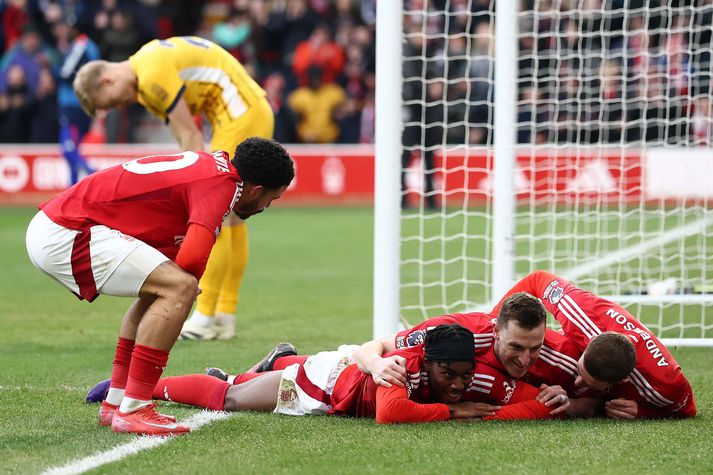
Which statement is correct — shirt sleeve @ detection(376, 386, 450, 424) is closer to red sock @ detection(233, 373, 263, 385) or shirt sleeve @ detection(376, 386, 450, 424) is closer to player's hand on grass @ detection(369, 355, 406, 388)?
player's hand on grass @ detection(369, 355, 406, 388)

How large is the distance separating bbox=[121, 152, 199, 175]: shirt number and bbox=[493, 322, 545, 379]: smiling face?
151 cm

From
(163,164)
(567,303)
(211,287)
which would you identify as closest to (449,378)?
(567,303)

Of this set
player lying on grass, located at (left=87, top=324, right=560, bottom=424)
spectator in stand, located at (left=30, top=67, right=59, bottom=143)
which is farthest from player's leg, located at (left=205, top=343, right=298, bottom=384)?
spectator in stand, located at (left=30, top=67, right=59, bottom=143)

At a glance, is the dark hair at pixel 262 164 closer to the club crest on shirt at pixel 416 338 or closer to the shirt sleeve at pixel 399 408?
the club crest on shirt at pixel 416 338

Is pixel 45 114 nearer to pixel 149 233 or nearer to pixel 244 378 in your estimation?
pixel 244 378

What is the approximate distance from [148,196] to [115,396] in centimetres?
91

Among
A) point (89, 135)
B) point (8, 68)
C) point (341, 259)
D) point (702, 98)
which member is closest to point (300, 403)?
point (702, 98)

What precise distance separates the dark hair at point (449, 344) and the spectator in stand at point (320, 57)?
1610 centimetres

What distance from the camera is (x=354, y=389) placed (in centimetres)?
497

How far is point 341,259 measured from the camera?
12.1 meters

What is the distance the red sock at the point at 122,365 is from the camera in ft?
16.2

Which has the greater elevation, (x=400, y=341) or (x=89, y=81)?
(x=89, y=81)

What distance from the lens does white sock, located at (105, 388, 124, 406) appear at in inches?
192

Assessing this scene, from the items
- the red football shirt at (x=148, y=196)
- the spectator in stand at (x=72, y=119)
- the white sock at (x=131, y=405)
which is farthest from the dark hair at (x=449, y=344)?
the spectator in stand at (x=72, y=119)
